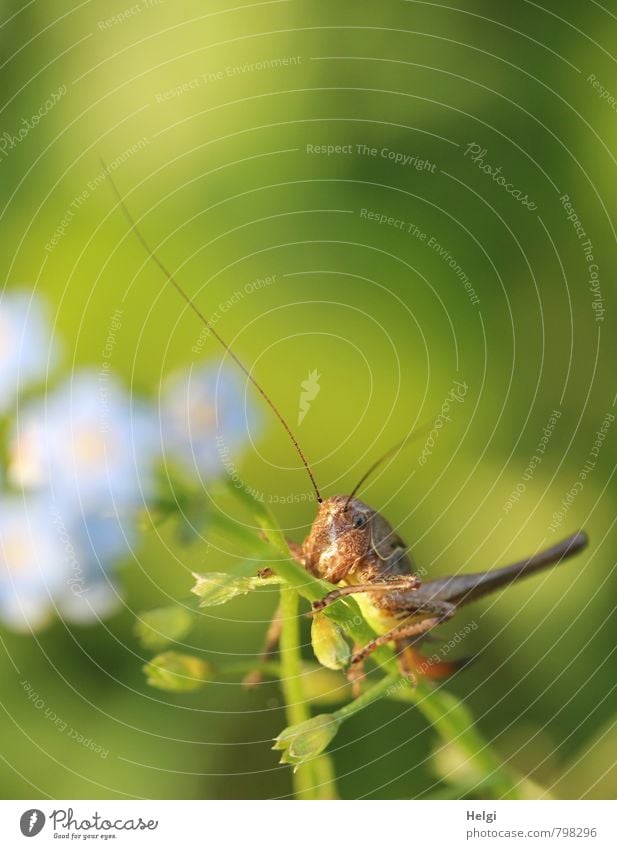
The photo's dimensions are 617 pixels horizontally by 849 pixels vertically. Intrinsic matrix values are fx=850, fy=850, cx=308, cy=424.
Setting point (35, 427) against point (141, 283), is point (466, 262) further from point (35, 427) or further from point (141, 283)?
point (35, 427)

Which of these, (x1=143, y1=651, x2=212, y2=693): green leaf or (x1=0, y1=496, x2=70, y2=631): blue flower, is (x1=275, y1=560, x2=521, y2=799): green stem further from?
(x1=0, y1=496, x2=70, y2=631): blue flower

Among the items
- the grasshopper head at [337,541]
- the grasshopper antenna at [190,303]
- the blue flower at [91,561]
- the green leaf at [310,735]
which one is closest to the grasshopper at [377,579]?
the grasshopper head at [337,541]

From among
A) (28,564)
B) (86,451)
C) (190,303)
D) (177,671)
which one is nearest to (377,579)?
(177,671)

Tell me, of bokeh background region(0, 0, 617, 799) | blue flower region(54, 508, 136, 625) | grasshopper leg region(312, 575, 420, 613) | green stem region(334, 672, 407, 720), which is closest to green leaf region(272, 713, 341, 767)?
green stem region(334, 672, 407, 720)

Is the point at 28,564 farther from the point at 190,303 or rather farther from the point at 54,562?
the point at 190,303

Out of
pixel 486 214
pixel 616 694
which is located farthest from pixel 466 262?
pixel 616 694

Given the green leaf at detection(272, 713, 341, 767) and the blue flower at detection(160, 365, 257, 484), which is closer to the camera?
the green leaf at detection(272, 713, 341, 767)
